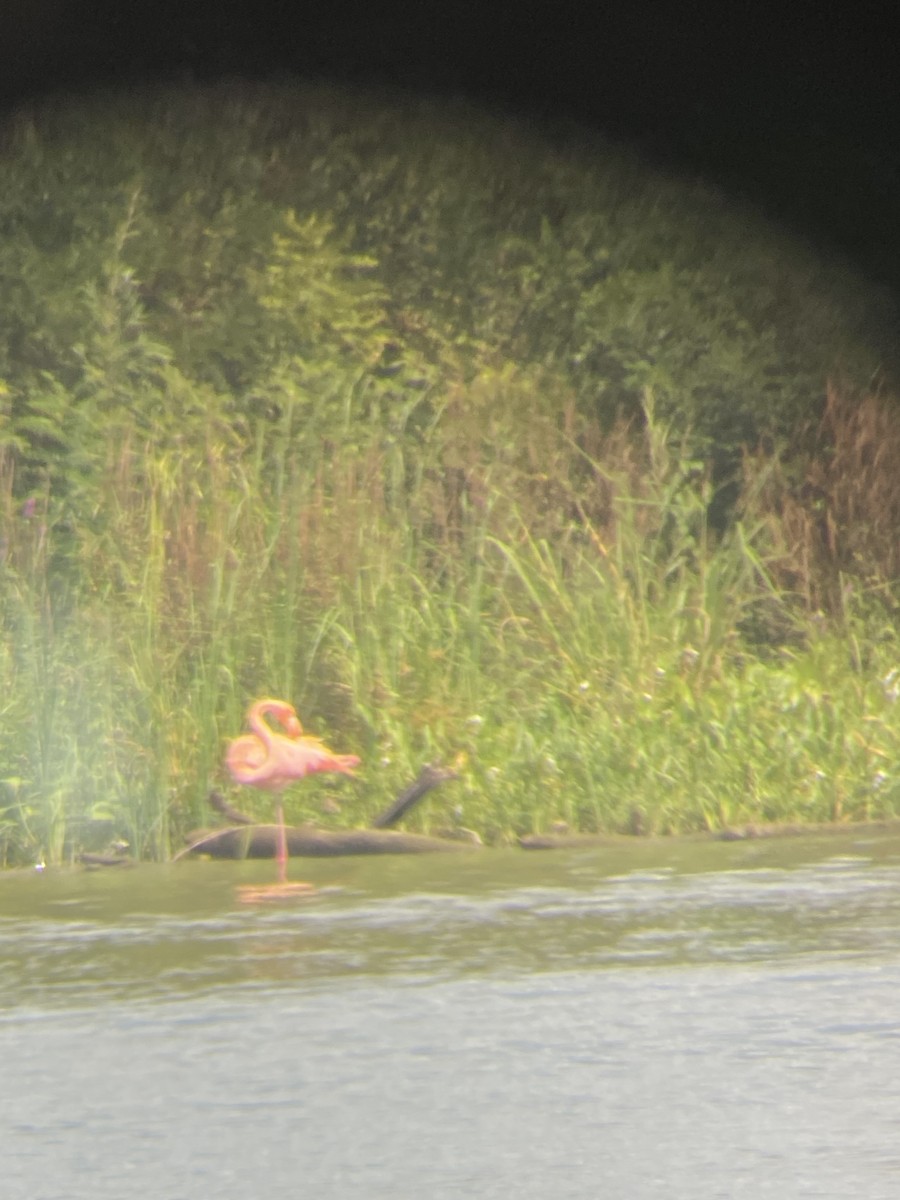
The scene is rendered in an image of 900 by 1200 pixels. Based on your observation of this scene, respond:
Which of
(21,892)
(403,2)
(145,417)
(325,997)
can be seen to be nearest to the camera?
(325,997)

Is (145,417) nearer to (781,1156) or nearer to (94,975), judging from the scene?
(94,975)

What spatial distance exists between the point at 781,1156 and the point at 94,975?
2122 mm

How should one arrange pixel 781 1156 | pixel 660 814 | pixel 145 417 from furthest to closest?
pixel 145 417
pixel 660 814
pixel 781 1156

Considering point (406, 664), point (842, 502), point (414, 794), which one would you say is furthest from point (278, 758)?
point (842, 502)

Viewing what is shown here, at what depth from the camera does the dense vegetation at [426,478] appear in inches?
321

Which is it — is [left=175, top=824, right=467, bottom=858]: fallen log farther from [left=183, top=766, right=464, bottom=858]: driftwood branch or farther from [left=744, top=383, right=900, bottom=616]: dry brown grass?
[left=744, top=383, right=900, bottom=616]: dry brown grass

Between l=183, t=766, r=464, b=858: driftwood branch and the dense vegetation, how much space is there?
0.62 feet

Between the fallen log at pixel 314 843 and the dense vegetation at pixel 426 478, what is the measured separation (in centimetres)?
24

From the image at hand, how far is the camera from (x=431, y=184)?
12.8 metres

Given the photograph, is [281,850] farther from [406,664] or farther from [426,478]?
[426,478]

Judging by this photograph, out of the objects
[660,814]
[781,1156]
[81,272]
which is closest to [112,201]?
[81,272]

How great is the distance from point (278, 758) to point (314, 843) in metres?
0.34

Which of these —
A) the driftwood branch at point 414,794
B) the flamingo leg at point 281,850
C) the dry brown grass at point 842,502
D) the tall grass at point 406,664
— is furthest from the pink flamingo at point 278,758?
the dry brown grass at point 842,502

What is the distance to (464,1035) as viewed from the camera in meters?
4.94
